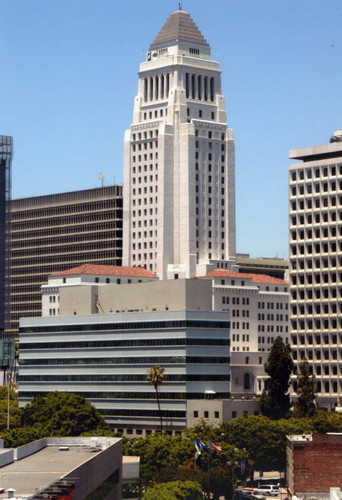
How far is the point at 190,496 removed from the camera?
184 m

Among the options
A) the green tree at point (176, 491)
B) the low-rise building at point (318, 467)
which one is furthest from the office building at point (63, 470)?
the low-rise building at point (318, 467)

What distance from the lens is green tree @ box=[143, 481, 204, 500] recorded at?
176 meters

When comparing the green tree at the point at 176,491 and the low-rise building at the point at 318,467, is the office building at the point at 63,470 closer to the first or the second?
the green tree at the point at 176,491

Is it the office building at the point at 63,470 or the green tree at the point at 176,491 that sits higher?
the office building at the point at 63,470

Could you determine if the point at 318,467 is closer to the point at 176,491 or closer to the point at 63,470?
the point at 176,491

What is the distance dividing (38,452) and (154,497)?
117 ft

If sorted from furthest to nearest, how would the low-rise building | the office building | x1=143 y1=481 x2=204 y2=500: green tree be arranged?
the low-rise building < x1=143 y1=481 x2=204 y2=500: green tree < the office building

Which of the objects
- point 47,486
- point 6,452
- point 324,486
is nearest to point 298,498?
point 324,486

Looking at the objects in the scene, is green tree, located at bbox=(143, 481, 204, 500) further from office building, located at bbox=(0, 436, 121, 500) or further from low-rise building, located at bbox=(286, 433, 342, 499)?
office building, located at bbox=(0, 436, 121, 500)

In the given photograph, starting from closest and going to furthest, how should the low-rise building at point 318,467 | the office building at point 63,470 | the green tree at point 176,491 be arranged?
the office building at point 63,470, the green tree at point 176,491, the low-rise building at point 318,467

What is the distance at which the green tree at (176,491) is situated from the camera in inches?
6929

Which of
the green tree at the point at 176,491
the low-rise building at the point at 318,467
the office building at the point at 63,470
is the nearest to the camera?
the office building at the point at 63,470

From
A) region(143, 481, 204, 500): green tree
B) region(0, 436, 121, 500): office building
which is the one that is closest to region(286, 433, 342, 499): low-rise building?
region(143, 481, 204, 500): green tree

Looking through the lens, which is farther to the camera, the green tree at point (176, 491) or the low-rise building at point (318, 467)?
the low-rise building at point (318, 467)
